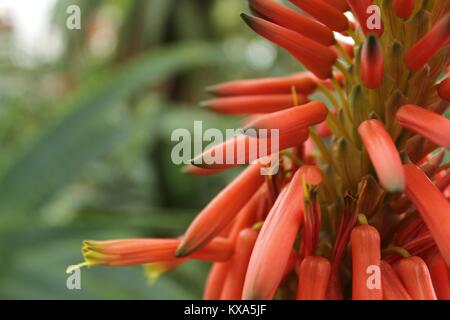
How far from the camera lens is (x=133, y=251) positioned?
782 millimetres

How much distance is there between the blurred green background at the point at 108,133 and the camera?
77.4 inches

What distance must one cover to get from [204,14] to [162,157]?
1.43 m

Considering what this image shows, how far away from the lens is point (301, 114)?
744 millimetres

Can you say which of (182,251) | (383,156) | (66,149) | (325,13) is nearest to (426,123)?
(383,156)

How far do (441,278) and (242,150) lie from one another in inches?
9.9

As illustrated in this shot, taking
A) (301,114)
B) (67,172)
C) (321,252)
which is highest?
(67,172)

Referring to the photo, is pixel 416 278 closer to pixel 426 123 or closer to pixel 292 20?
pixel 426 123

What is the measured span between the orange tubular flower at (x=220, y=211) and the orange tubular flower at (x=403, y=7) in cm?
23

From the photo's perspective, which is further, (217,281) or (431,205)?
(217,281)

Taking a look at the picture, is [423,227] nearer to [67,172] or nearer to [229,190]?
[229,190]

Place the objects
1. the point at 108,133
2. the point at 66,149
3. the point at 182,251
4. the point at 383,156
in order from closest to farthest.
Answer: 1. the point at 383,156
2. the point at 182,251
3. the point at 66,149
4. the point at 108,133

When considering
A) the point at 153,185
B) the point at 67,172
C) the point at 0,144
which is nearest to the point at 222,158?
the point at 67,172

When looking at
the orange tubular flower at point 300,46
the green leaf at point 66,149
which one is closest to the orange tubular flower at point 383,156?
the orange tubular flower at point 300,46

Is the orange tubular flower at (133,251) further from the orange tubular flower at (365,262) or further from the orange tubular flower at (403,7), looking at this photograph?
the orange tubular flower at (403,7)
